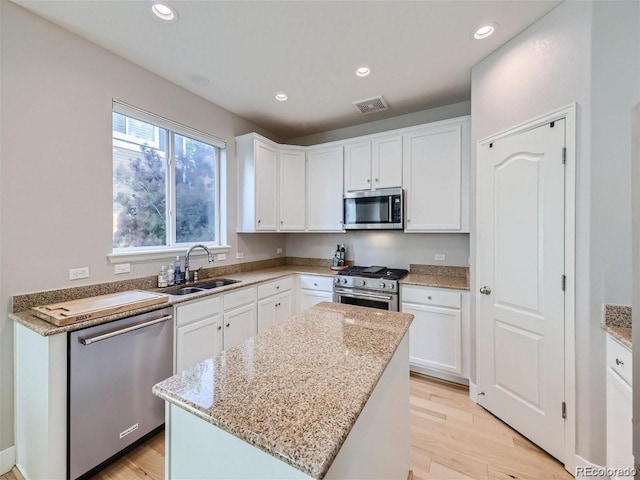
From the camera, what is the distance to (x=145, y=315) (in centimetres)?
179

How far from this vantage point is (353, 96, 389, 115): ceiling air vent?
292 centimetres

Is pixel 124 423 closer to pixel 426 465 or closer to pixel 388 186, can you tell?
pixel 426 465

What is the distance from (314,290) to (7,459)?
101 inches

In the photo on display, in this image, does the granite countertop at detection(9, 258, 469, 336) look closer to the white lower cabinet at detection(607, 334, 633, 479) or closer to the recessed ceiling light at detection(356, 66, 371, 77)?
the white lower cabinet at detection(607, 334, 633, 479)

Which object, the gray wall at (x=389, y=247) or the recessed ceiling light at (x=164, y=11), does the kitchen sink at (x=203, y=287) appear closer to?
the gray wall at (x=389, y=247)

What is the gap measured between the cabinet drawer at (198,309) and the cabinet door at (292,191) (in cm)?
147

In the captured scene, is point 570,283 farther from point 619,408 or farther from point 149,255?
point 149,255

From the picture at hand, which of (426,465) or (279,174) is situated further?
(279,174)

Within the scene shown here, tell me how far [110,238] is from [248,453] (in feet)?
6.91

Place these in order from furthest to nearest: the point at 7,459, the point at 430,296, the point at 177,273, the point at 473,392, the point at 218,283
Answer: the point at 218,283
the point at 430,296
the point at 177,273
the point at 473,392
the point at 7,459

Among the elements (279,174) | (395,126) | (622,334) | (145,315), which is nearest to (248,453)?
(145,315)

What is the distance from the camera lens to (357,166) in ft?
10.8

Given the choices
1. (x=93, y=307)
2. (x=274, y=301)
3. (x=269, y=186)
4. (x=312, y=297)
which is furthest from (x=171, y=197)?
(x=312, y=297)

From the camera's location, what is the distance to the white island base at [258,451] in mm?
690
